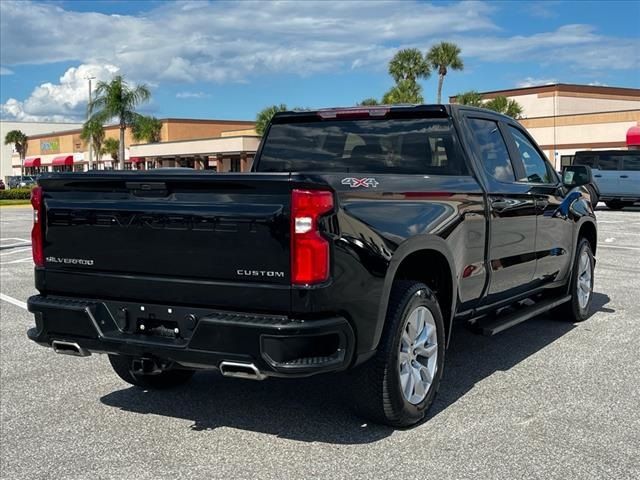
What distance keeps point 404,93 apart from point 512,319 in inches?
1899

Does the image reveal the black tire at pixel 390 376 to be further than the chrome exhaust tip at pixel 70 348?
No

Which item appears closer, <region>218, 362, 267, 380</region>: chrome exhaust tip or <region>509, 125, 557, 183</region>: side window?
<region>218, 362, 267, 380</region>: chrome exhaust tip

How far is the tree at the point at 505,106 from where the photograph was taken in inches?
2144

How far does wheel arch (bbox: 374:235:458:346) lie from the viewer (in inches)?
163

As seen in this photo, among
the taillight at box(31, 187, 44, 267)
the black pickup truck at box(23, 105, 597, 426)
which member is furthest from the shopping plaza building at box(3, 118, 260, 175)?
the taillight at box(31, 187, 44, 267)

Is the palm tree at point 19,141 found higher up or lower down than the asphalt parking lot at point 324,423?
higher up

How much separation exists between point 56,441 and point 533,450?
104 inches

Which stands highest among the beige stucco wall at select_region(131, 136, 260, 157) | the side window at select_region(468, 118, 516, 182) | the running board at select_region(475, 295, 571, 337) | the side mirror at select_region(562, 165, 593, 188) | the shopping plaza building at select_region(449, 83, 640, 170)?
the shopping plaza building at select_region(449, 83, 640, 170)

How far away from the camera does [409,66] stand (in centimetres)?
5469

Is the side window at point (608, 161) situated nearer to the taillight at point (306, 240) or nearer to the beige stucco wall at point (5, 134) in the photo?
the taillight at point (306, 240)

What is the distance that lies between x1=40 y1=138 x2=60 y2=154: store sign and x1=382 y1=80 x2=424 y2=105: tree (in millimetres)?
50483

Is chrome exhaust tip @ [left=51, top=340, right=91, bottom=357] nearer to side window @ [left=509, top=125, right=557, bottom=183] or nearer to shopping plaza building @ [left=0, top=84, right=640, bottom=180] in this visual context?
side window @ [left=509, top=125, right=557, bottom=183]

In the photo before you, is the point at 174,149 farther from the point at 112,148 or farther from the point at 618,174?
the point at 618,174

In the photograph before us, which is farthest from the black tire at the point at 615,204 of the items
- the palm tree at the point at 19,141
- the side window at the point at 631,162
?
the palm tree at the point at 19,141
